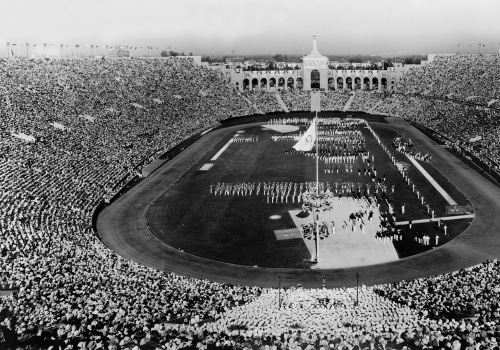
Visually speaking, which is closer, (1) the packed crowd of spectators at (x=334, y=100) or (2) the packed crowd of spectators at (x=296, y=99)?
(1) the packed crowd of spectators at (x=334, y=100)

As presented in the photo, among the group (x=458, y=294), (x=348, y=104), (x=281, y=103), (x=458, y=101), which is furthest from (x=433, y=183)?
(x=281, y=103)

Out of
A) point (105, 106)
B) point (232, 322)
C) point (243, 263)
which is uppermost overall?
point (105, 106)

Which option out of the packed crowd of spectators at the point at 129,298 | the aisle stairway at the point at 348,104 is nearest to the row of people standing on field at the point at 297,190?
the packed crowd of spectators at the point at 129,298

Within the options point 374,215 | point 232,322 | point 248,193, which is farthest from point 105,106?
point 232,322

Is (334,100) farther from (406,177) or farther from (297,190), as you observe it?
(297,190)

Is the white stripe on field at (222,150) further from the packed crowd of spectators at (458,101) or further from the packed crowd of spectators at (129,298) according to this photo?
the packed crowd of spectators at (458,101)

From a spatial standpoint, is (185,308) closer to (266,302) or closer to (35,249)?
(266,302)

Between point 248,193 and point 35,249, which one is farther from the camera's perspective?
point 248,193
